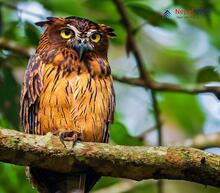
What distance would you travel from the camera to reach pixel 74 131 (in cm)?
459

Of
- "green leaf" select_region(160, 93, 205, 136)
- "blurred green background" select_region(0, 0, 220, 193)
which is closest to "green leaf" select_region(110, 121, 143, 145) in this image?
"blurred green background" select_region(0, 0, 220, 193)

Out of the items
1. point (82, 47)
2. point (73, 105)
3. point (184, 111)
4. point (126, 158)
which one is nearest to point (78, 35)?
point (82, 47)

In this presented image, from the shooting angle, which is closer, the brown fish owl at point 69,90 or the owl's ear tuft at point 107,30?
the brown fish owl at point 69,90

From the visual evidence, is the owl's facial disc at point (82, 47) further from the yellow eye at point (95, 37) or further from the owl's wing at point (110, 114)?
the owl's wing at point (110, 114)

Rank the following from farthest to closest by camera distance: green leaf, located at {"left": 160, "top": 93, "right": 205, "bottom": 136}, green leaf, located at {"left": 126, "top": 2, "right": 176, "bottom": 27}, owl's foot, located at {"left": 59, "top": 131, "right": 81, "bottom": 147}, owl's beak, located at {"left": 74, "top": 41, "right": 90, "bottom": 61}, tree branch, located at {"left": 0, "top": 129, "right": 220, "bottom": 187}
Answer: green leaf, located at {"left": 160, "top": 93, "right": 205, "bottom": 136}
green leaf, located at {"left": 126, "top": 2, "right": 176, "bottom": 27}
owl's beak, located at {"left": 74, "top": 41, "right": 90, "bottom": 61}
owl's foot, located at {"left": 59, "top": 131, "right": 81, "bottom": 147}
tree branch, located at {"left": 0, "top": 129, "right": 220, "bottom": 187}

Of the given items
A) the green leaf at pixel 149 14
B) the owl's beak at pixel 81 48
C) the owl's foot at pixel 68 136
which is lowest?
the owl's foot at pixel 68 136

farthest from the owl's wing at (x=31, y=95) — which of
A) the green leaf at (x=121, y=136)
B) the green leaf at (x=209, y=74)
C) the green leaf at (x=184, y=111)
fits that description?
the green leaf at (x=184, y=111)

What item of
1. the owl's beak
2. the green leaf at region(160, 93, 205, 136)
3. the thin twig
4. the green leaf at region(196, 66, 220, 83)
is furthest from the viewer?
the green leaf at region(160, 93, 205, 136)

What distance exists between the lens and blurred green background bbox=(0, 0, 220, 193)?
5570 mm

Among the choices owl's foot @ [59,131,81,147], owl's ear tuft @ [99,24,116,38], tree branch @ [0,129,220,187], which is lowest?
tree branch @ [0,129,220,187]

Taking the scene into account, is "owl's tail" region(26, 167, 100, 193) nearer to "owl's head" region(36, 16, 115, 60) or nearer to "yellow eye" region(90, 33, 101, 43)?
"owl's head" region(36, 16, 115, 60)

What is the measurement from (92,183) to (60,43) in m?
1.13

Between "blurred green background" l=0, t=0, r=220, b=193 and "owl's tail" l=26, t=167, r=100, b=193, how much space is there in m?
0.57

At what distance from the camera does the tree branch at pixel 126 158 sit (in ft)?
12.6
